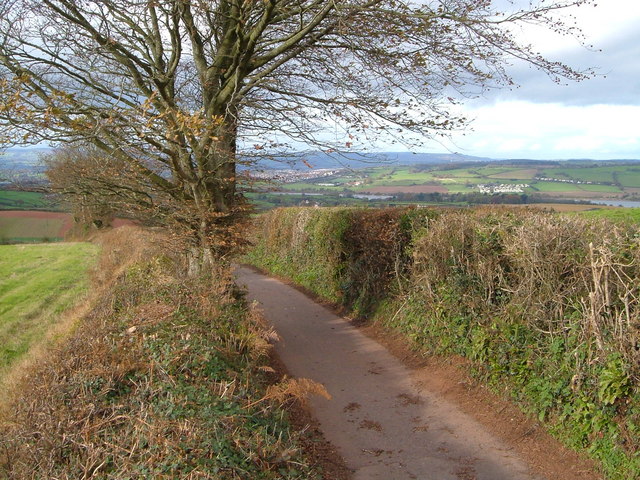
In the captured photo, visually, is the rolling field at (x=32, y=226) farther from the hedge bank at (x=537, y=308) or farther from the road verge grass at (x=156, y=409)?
the road verge grass at (x=156, y=409)

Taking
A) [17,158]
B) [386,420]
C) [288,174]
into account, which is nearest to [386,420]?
[386,420]

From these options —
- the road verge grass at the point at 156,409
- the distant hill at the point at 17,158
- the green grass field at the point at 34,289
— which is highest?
the distant hill at the point at 17,158

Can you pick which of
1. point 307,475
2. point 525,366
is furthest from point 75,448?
point 525,366

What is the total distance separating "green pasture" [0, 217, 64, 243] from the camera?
37.9 m

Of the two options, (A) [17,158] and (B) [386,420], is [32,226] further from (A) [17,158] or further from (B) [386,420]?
(B) [386,420]

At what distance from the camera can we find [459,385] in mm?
7762

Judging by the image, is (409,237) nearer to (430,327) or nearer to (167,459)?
(430,327)

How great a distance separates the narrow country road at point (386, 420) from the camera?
577 centimetres

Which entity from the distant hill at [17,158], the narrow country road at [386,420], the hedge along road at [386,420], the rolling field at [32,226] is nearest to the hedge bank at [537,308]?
the hedge along road at [386,420]

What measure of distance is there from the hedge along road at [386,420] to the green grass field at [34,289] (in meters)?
7.46

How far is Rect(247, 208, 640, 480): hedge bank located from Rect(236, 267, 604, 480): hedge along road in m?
0.65

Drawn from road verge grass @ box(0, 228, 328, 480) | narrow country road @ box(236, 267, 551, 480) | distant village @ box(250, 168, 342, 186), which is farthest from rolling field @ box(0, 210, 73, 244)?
road verge grass @ box(0, 228, 328, 480)

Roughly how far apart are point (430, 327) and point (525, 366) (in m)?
2.58

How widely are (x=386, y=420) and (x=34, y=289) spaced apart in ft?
63.8
